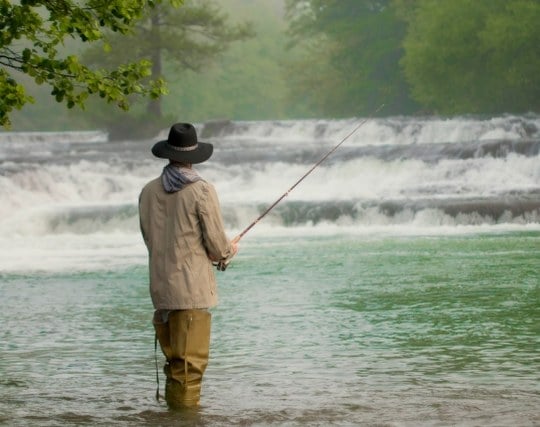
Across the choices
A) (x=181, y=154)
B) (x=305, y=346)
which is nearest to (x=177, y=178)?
(x=181, y=154)

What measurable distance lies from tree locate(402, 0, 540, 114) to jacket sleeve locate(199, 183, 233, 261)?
5422 centimetres

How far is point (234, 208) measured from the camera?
31.3m

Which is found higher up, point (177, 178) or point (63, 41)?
point (63, 41)

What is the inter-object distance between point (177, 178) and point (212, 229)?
0.34m

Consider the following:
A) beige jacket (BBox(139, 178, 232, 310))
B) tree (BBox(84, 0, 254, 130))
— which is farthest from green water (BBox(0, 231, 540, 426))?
tree (BBox(84, 0, 254, 130))

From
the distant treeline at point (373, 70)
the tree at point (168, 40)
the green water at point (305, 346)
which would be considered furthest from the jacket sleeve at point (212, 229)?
the tree at point (168, 40)

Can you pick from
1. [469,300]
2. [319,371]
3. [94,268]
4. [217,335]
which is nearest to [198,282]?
[319,371]

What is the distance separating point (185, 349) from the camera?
8.39m

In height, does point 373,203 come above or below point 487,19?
below

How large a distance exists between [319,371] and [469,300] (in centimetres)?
501

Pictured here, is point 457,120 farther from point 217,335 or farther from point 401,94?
point 217,335

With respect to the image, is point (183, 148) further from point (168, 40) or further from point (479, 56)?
point (168, 40)

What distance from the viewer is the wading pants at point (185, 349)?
835 cm

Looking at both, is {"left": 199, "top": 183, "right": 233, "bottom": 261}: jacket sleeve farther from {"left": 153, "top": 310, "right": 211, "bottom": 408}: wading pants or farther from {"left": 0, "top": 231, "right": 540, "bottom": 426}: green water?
{"left": 0, "top": 231, "right": 540, "bottom": 426}: green water
